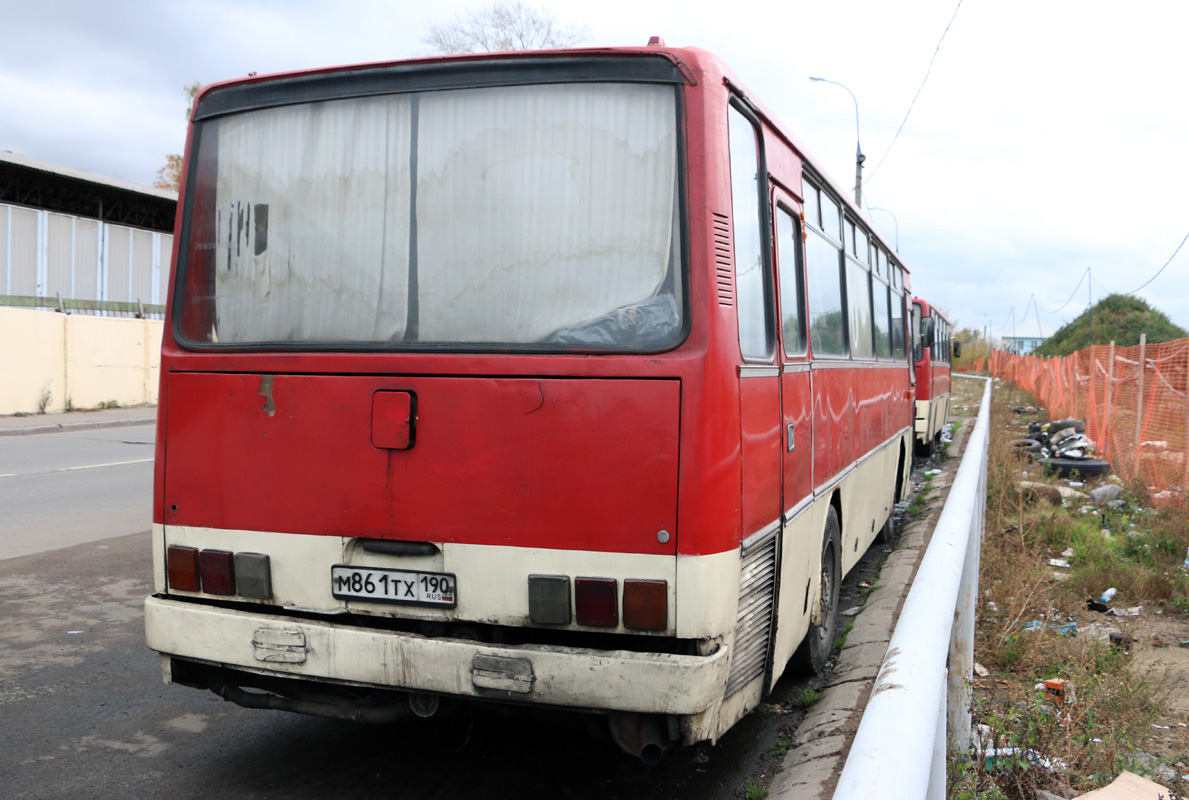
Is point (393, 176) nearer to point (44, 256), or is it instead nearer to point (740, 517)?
point (740, 517)

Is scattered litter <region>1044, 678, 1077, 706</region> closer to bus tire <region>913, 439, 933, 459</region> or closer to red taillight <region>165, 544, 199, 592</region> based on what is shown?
red taillight <region>165, 544, 199, 592</region>

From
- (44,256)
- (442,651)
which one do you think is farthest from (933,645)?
(44,256)

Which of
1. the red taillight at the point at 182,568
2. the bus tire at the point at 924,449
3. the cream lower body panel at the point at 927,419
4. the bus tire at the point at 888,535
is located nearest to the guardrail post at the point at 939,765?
the red taillight at the point at 182,568

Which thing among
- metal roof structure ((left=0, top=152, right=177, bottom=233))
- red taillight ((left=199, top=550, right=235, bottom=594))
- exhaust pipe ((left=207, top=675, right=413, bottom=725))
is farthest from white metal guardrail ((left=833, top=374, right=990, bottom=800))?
metal roof structure ((left=0, top=152, right=177, bottom=233))

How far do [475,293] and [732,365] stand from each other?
3.26ft

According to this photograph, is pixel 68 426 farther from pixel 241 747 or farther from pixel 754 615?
pixel 754 615

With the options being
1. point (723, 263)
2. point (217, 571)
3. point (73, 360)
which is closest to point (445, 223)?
point (723, 263)

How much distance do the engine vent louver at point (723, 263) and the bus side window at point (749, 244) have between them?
3.5 inches

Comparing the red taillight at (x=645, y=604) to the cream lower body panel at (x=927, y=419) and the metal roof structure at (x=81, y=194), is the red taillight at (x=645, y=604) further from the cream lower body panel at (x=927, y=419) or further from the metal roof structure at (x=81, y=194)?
the metal roof structure at (x=81, y=194)

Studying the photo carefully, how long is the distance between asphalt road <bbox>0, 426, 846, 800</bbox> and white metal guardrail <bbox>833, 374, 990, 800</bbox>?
4.83 ft

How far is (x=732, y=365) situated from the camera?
353cm

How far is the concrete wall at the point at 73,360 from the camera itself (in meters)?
21.4

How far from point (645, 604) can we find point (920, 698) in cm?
173

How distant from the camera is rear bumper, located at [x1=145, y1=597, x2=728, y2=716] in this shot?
3293 mm
